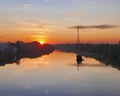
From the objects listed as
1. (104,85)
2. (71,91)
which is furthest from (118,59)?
(71,91)

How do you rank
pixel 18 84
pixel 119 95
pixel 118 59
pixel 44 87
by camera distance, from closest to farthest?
pixel 119 95 < pixel 44 87 < pixel 18 84 < pixel 118 59

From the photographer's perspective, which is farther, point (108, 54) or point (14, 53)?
point (14, 53)

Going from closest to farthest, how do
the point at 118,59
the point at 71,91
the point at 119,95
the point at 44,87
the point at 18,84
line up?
the point at 119,95 → the point at 71,91 → the point at 44,87 → the point at 18,84 → the point at 118,59

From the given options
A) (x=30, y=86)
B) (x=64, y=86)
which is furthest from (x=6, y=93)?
(x=64, y=86)

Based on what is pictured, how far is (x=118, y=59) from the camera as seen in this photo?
5603cm

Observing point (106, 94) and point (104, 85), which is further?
point (104, 85)

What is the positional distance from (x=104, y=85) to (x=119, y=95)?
16.8 ft

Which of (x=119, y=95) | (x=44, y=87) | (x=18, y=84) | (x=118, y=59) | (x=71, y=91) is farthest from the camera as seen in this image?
(x=118, y=59)

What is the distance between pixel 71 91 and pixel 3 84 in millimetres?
7358

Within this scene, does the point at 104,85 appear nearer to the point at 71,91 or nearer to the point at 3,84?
the point at 71,91

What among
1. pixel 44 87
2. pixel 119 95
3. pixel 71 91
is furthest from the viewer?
pixel 44 87

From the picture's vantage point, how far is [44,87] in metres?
26.6

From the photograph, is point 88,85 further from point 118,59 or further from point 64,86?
point 118,59

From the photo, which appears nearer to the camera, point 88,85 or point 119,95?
point 119,95
